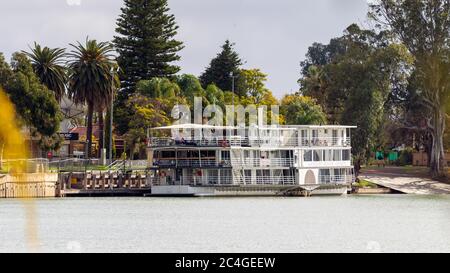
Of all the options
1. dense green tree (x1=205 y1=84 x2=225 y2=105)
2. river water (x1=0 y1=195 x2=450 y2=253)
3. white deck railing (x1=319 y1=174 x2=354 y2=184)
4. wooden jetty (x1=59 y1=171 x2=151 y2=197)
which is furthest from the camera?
dense green tree (x1=205 y1=84 x2=225 y2=105)

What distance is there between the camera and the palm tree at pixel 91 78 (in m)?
120

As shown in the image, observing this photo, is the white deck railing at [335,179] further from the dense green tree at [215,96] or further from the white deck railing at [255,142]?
the dense green tree at [215,96]

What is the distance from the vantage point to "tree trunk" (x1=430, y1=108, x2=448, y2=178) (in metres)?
119

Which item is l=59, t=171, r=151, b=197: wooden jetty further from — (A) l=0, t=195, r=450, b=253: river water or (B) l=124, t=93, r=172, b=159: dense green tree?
(B) l=124, t=93, r=172, b=159: dense green tree

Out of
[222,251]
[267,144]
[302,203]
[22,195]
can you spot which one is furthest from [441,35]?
[222,251]

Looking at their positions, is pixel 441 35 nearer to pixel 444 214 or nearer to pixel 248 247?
pixel 444 214

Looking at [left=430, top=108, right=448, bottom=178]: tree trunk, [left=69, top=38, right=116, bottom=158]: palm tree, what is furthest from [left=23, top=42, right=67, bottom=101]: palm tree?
[left=430, top=108, right=448, bottom=178]: tree trunk

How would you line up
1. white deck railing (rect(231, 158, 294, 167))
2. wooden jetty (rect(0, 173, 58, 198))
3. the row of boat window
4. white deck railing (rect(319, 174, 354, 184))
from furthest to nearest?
white deck railing (rect(319, 174, 354, 184)) → the row of boat window → white deck railing (rect(231, 158, 294, 167)) → wooden jetty (rect(0, 173, 58, 198))

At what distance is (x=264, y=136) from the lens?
10319 centimetres

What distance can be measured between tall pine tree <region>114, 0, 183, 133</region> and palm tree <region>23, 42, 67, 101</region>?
10603 millimetres

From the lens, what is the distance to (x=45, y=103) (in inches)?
4345

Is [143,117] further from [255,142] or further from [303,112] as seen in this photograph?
[255,142]

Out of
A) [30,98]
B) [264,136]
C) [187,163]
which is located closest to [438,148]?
[264,136]

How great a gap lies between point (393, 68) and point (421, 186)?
12679 millimetres
